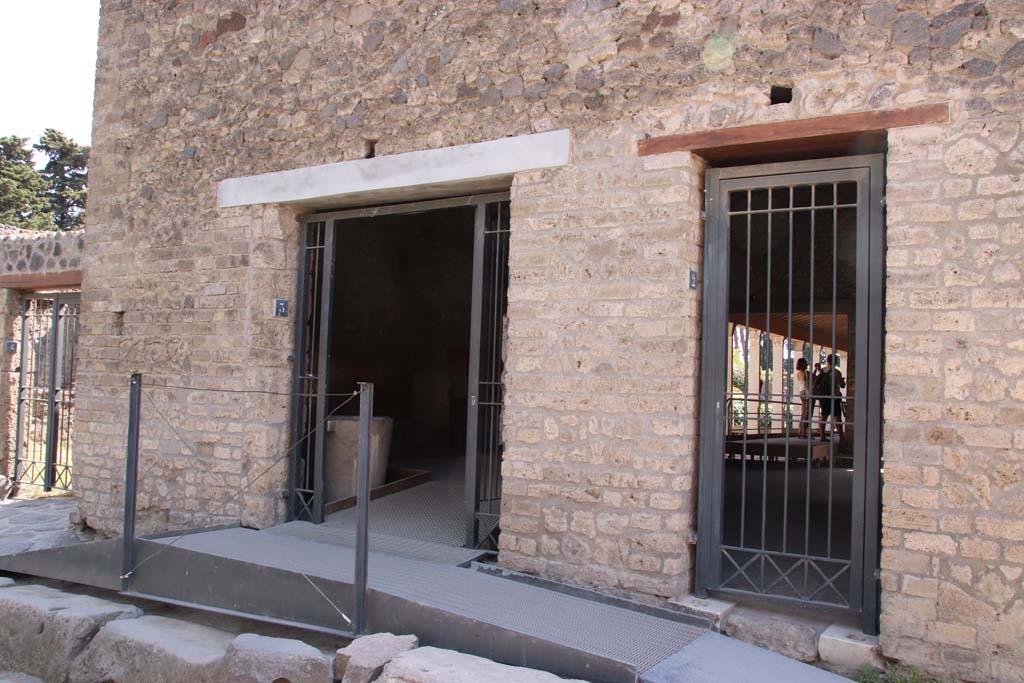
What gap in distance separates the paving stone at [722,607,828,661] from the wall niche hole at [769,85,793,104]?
9.17 feet

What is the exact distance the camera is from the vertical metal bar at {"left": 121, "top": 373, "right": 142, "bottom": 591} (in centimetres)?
499

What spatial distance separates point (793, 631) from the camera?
13.8ft

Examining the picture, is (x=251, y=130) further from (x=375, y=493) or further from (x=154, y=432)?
(x=375, y=493)

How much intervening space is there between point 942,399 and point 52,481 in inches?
376

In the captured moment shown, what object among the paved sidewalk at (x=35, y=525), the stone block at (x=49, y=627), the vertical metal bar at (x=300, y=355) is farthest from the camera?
the paved sidewalk at (x=35, y=525)

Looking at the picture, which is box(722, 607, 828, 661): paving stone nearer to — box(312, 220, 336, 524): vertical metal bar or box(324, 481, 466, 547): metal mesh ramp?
box(324, 481, 466, 547): metal mesh ramp

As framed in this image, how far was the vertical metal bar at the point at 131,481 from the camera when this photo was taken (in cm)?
499

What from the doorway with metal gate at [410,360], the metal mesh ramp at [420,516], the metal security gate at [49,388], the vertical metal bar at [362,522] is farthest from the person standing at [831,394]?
the metal security gate at [49,388]

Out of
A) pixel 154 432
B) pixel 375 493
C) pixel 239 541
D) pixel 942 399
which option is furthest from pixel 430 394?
pixel 942 399

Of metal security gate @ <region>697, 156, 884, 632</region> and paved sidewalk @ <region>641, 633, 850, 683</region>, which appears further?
metal security gate @ <region>697, 156, 884, 632</region>

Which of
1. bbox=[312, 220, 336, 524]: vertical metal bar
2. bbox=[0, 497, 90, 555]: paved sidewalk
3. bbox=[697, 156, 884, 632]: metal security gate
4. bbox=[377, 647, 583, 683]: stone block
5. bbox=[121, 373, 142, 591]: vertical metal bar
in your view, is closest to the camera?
bbox=[377, 647, 583, 683]: stone block

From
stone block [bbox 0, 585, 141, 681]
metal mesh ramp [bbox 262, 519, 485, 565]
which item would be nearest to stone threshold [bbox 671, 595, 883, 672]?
metal mesh ramp [bbox 262, 519, 485, 565]

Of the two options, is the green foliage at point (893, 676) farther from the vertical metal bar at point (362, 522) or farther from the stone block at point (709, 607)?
the vertical metal bar at point (362, 522)

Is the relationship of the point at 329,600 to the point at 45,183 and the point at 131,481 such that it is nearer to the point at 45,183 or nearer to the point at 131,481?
the point at 131,481
